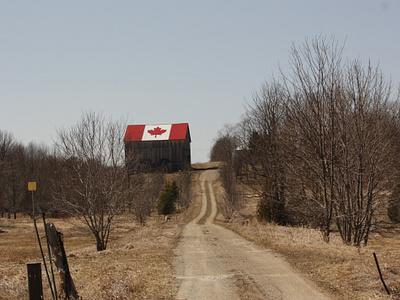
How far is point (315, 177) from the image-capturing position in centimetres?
1903

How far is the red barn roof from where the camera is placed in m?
81.9

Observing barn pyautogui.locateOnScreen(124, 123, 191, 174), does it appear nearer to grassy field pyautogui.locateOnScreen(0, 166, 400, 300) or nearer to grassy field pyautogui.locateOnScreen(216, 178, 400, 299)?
grassy field pyautogui.locateOnScreen(0, 166, 400, 300)

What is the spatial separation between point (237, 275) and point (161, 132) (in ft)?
243

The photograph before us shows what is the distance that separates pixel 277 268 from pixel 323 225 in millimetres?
8170

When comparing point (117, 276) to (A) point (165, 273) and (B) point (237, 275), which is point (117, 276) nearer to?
(A) point (165, 273)

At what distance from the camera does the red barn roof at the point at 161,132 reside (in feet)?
269

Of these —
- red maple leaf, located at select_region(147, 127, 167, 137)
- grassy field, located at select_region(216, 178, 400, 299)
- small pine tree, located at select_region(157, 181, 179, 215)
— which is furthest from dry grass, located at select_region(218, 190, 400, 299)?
red maple leaf, located at select_region(147, 127, 167, 137)

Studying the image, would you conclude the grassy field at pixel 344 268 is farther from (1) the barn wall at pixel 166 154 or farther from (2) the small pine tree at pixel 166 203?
(1) the barn wall at pixel 166 154

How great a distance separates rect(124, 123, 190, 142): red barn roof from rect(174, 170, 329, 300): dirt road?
6625 centimetres

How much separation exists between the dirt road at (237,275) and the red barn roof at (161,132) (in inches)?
2608

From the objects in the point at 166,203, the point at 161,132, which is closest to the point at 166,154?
the point at 161,132

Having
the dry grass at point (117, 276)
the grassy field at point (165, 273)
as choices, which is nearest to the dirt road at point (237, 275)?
the grassy field at point (165, 273)

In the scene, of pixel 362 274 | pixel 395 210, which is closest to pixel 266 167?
pixel 395 210

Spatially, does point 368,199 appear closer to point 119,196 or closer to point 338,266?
point 338,266
